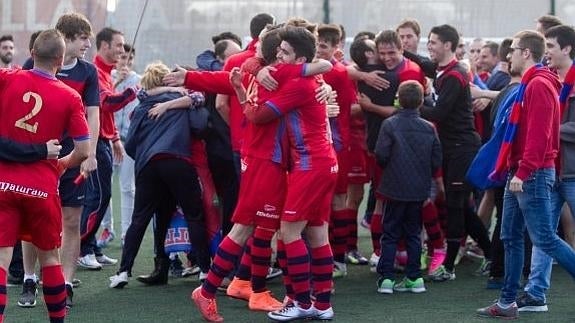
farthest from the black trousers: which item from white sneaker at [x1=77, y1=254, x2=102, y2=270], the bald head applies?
the bald head

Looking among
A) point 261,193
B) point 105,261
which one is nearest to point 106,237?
point 105,261

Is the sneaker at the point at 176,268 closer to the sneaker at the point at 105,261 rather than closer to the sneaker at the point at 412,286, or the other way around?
the sneaker at the point at 105,261

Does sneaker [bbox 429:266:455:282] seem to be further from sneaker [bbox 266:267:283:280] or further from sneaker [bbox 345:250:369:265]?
sneaker [bbox 266:267:283:280]

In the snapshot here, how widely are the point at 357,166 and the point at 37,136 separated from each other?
12.1 ft

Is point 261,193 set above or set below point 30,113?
below

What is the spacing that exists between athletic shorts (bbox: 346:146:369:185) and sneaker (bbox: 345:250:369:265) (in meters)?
0.64

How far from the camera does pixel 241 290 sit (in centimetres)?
796

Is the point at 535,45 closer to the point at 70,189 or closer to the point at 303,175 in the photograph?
the point at 303,175

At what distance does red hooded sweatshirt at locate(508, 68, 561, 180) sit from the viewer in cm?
691

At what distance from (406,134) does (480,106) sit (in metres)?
1.68

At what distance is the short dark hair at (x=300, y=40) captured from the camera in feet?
23.3

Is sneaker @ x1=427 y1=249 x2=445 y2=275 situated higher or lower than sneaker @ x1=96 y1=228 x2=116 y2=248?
higher

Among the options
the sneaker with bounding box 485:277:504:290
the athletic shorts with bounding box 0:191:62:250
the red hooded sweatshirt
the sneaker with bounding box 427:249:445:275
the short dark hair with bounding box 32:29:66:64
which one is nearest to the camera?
the athletic shorts with bounding box 0:191:62:250

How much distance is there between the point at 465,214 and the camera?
926 cm
